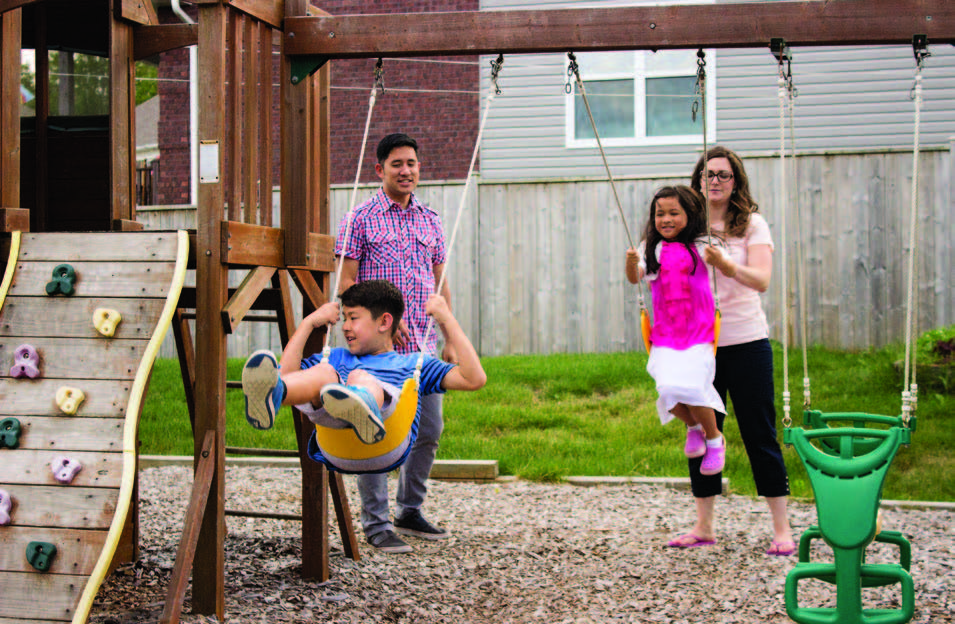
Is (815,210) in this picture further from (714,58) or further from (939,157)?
(714,58)

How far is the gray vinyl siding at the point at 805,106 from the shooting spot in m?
11.4

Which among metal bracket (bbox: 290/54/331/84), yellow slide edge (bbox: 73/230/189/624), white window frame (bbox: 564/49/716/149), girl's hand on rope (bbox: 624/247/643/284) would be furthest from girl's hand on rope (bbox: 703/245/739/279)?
white window frame (bbox: 564/49/716/149)

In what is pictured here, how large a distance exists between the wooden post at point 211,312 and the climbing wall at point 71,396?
13 centimetres

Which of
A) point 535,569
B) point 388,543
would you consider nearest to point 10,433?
point 388,543

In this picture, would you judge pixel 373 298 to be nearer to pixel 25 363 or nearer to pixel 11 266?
pixel 25 363

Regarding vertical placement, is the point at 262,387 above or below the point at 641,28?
below

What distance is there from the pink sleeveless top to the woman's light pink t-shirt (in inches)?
3.5

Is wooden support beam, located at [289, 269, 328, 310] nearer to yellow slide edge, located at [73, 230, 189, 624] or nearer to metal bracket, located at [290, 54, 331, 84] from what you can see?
yellow slide edge, located at [73, 230, 189, 624]

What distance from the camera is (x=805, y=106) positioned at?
11.6 meters

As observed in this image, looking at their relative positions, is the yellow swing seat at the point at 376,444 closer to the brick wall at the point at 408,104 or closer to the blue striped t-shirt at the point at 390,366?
the blue striped t-shirt at the point at 390,366

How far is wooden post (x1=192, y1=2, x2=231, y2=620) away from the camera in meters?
3.74

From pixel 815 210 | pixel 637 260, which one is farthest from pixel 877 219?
pixel 637 260

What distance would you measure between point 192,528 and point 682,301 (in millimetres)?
2301

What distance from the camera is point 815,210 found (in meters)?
10.0
